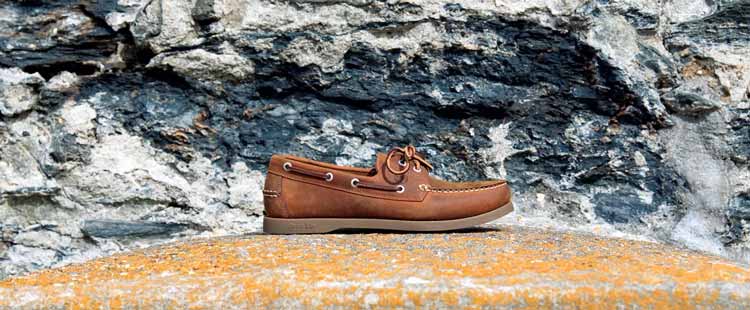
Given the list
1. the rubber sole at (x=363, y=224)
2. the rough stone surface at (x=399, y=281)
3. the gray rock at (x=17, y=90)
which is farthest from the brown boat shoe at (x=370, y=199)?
the gray rock at (x=17, y=90)

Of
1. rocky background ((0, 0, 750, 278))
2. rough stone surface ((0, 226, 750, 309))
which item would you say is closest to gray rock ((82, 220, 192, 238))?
rocky background ((0, 0, 750, 278))

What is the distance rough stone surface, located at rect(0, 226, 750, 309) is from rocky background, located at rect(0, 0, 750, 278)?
0.58 m

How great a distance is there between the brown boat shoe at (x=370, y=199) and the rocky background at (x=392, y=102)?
1.00 ft

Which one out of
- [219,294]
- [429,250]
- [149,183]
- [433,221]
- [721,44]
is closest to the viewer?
[219,294]

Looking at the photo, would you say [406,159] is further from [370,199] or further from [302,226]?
[302,226]

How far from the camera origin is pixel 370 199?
1509 millimetres

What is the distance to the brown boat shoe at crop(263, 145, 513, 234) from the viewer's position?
151 cm

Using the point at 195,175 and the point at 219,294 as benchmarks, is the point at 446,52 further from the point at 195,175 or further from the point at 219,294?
the point at 219,294

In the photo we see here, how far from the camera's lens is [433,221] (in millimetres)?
1515

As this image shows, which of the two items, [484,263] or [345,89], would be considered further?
[345,89]

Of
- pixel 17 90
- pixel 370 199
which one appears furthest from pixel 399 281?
pixel 17 90

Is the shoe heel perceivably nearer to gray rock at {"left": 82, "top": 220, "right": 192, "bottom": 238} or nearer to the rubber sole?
the rubber sole

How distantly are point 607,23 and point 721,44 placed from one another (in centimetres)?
29

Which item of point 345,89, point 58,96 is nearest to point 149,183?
point 58,96
